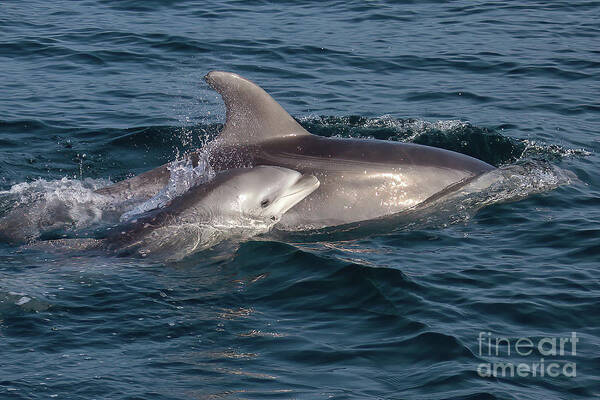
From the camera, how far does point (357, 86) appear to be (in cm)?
1988

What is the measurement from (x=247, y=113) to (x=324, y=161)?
4.07 ft

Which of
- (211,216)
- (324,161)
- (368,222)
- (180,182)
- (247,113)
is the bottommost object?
(368,222)

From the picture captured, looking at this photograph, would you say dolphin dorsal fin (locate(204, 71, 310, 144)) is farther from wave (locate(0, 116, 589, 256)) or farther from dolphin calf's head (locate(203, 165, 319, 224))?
→ dolphin calf's head (locate(203, 165, 319, 224))

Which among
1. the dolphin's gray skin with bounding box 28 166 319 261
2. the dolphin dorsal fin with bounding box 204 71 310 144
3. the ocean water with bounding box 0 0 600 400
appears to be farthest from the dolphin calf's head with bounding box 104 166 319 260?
the dolphin dorsal fin with bounding box 204 71 310 144

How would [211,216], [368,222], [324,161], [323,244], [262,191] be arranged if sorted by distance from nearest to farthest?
[211,216] < [323,244] < [262,191] < [368,222] < [324,161]

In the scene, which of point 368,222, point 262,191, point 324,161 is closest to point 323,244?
point 368,222

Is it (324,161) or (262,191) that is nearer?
(262,191)

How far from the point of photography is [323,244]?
1159 centimetres

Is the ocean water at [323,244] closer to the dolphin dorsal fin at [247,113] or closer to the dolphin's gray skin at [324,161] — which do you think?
the dolphin's gray skin at [324,161]

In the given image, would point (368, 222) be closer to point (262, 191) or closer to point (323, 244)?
point (323, 244)

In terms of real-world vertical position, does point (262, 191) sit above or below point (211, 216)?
above

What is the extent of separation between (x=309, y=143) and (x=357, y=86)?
752cm

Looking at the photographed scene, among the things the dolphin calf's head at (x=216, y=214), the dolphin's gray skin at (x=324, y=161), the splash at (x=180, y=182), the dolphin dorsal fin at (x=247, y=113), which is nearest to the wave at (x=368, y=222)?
the splash at (x=180, y=182)

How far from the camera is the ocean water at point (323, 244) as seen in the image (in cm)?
810
